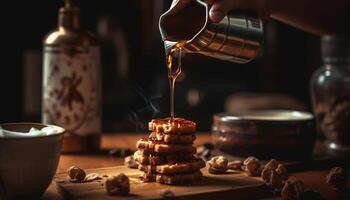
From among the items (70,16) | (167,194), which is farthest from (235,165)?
(70,16)

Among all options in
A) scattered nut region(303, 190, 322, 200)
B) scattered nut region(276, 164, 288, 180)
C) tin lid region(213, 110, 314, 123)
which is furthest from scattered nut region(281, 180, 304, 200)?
tin lid region(213, 110, 314, 123)

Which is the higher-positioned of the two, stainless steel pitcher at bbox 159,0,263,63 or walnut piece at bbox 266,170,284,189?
stainless steel pitcher at bbox 159,0,263,63

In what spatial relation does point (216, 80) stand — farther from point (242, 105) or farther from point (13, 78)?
point (13, 78)

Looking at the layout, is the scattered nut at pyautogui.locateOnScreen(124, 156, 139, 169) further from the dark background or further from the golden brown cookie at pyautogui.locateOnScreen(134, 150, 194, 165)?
the dark background

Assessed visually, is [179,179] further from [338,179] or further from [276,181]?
[338,179]

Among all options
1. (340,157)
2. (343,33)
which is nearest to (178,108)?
(343,33)

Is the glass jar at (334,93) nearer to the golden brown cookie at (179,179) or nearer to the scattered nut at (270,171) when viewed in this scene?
the scattered nut at (270,171)

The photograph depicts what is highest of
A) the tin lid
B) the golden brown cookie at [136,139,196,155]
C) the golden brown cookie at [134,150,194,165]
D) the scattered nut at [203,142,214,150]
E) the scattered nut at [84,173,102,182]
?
the tin lid
